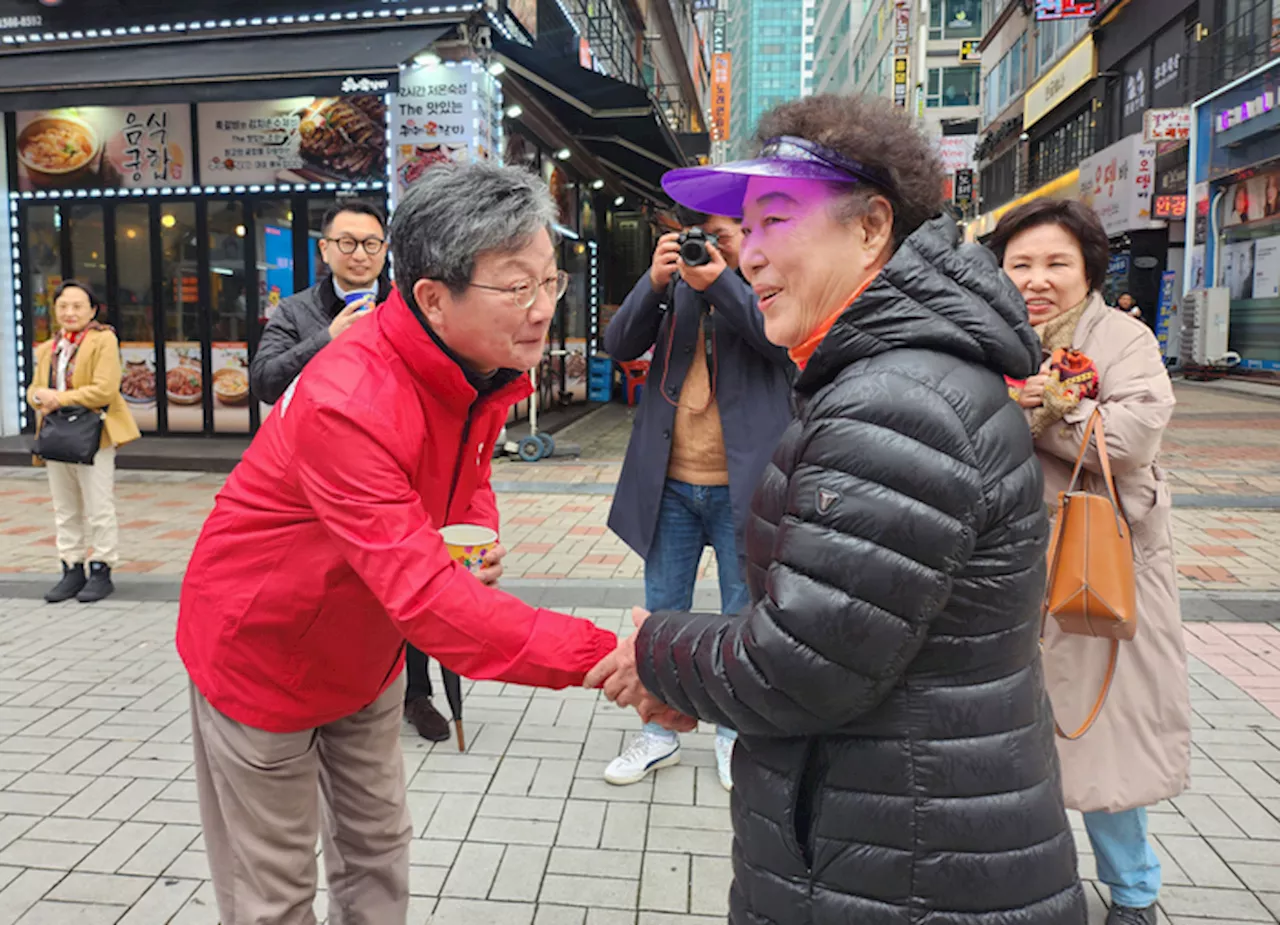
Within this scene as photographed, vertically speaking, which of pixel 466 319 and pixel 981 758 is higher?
pixel 466 319

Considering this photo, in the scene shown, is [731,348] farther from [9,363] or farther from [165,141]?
[9,363]

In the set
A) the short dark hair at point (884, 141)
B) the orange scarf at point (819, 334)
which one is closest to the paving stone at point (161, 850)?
the orange scarf at point (819, 334)

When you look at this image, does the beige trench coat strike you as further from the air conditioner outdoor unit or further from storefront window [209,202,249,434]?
the air conditioner outdoor unit

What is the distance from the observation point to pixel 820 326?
1.51 meters

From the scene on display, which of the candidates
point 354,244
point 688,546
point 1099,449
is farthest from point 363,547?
point 354,244

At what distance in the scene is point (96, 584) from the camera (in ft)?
18.7

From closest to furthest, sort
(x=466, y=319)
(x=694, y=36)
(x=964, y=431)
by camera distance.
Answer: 1. (x=964, y=431)
2. (x=466, y=319)
3. (x=694, y=36)

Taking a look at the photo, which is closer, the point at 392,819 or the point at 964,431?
the point at 964,431

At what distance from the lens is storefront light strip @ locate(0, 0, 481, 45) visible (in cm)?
916

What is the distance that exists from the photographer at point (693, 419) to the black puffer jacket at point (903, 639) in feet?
5.91

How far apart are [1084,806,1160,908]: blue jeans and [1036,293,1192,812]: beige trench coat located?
133 mm

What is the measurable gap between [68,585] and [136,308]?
22.2ft

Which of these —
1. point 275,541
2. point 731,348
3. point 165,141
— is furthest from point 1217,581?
point 165,141

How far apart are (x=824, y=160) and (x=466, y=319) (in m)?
Result: 0.71
